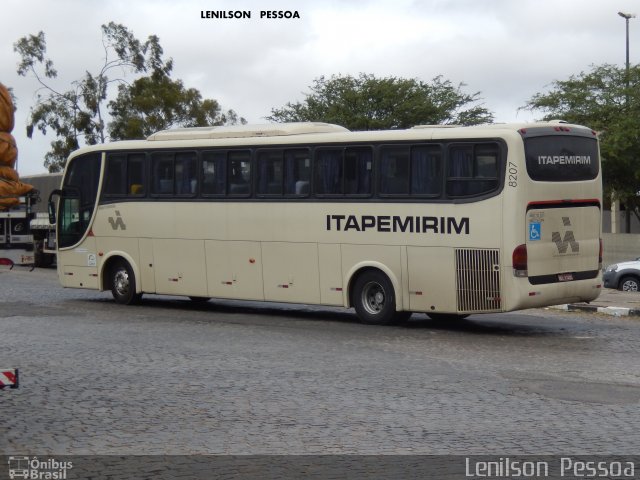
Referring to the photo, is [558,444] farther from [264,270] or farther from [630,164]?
[630,164]

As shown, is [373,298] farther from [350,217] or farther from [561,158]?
[561,158]

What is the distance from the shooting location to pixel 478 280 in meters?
17.2

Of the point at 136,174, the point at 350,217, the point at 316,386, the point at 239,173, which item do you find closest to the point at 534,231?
the point at 350,217

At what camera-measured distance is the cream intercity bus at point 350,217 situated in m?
17.1

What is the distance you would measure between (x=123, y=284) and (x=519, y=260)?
9.09 meters

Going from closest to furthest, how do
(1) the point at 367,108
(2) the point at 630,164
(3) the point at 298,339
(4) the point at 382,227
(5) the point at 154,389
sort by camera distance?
(5) the point at 154,389, (3) the point at 298,339, (4) the point at 382,227, (2) the point at 630,164, (1) the point at 367,108

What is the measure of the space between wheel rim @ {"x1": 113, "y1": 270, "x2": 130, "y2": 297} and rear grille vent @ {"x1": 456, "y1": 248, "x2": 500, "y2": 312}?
7855mm

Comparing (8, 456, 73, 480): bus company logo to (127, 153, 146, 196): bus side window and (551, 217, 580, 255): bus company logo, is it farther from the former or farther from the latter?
(127, 153, 146, 196): bus side window

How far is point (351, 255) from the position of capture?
18.9 meters

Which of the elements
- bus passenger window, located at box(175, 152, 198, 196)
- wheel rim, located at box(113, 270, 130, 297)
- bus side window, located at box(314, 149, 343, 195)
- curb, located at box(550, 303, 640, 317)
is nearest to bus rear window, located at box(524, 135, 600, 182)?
bus side window, located at box(314, 149, 343, 195)

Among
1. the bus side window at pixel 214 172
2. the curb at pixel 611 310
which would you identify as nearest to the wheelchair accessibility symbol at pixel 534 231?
the curb at pixel 611 310

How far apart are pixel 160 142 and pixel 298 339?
682cm

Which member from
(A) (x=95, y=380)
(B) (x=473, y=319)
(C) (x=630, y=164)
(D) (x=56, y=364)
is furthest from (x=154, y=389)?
(C) (x=630, y=164)

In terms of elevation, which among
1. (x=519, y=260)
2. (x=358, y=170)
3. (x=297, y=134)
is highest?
(x=297, y=134)
